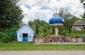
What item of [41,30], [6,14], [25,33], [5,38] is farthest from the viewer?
[41,30]

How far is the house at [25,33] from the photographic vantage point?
50.1 m

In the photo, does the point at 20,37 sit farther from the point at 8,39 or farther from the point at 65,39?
the point at 65,39

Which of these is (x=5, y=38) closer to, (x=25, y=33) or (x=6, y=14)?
(x=25, y=33)

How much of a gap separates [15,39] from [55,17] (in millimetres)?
8749

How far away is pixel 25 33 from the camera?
50844 mm

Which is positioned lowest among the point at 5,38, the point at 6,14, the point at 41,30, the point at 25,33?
the point at 41,30

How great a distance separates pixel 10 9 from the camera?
4072 centimetres

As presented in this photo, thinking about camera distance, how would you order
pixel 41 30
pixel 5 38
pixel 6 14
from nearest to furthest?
pixel 6 14, pixel 5 38, pixel 41 30

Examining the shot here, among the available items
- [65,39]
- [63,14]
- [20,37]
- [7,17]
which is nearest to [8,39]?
[20,37]

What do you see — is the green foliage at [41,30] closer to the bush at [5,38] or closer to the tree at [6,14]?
the bush at [5,38]

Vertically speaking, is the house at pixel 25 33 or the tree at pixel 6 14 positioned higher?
the tree at pixel 6 14

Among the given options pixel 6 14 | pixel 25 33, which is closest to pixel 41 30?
pixel 25 33

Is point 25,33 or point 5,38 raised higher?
point 25,33

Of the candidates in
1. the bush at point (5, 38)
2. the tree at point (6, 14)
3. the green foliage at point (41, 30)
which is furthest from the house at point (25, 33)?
the tree at point (6, 14)
